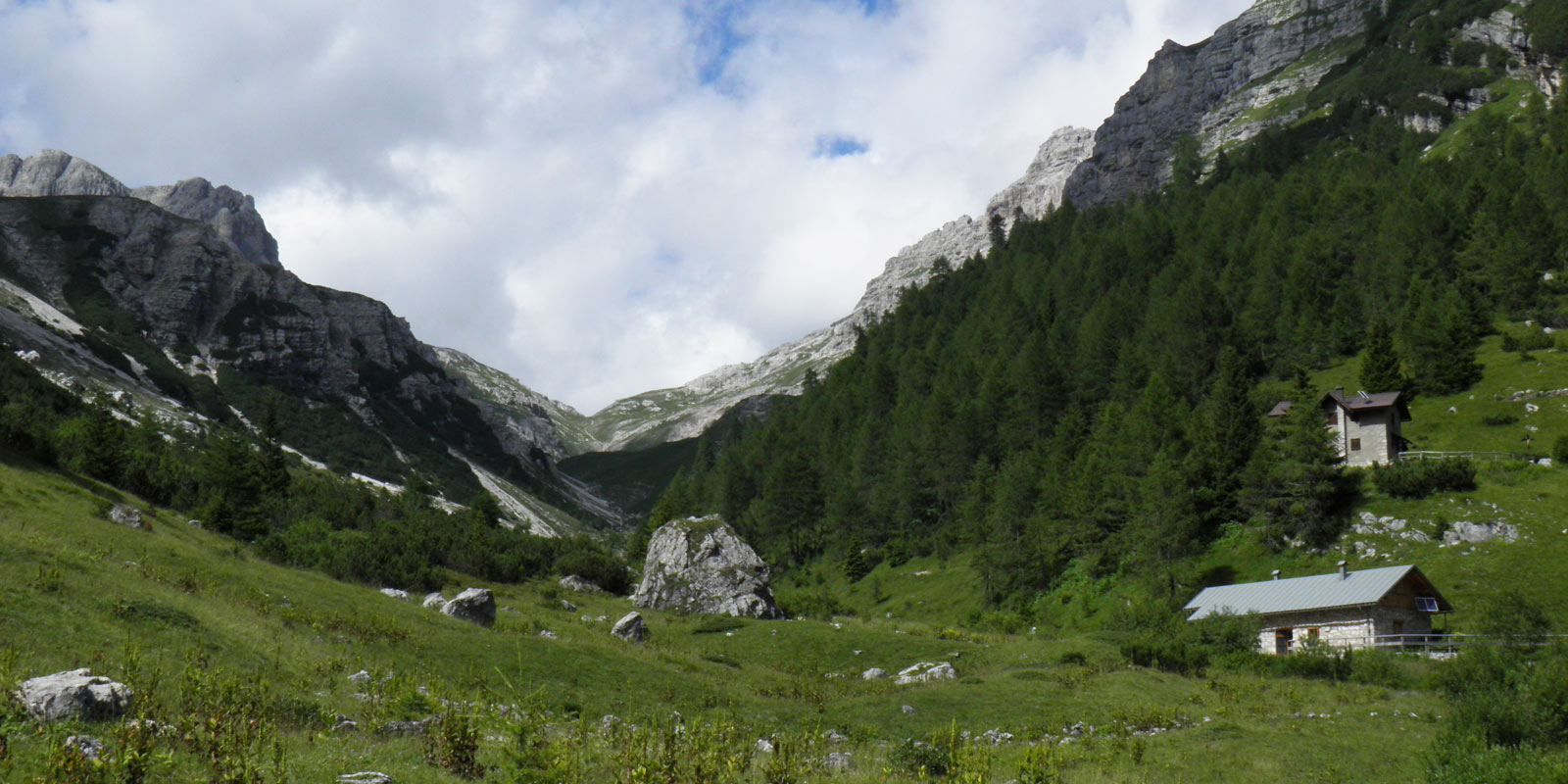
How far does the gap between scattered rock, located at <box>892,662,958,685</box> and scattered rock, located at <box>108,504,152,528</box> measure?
31558mm

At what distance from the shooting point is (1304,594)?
158 ft

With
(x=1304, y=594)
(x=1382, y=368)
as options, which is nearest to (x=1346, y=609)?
(x=1304, y=594)

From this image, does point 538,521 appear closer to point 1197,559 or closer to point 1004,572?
point 1004,572

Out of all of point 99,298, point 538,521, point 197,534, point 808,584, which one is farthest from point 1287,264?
point 99,298

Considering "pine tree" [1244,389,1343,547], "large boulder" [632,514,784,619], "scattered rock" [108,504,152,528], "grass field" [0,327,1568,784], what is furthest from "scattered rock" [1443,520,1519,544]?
"scattered rock" [108,504,152,528]

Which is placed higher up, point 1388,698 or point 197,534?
point 197,534

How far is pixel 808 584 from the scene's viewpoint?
295 feet

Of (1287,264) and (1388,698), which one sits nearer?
(1388,698)

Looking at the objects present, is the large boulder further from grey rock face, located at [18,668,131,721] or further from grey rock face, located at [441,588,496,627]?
grey rock face, located at [18,668,131,721]

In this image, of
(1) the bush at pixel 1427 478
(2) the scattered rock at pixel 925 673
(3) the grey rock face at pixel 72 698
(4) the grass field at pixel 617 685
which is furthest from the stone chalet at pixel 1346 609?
(3) the grey rock face at pixel 72 698

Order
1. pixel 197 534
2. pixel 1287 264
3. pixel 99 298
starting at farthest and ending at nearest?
pixel 99 298, pixel 1287 264, pixel 197 534

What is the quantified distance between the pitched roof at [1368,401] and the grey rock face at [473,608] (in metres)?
65.0

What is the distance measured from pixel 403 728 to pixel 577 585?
5156cm

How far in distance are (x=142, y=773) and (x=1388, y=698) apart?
38971 millimetres
